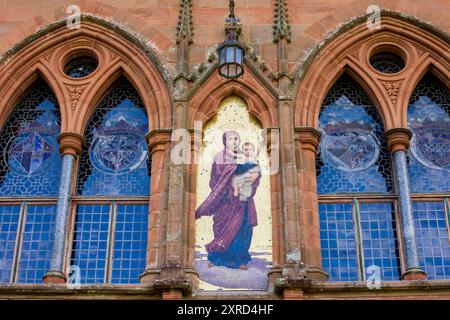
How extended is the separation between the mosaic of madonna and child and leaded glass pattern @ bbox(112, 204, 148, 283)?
0.92m

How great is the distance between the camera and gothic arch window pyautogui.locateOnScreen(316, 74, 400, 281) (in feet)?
44.0

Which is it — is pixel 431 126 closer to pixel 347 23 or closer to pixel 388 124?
pixel 388 124

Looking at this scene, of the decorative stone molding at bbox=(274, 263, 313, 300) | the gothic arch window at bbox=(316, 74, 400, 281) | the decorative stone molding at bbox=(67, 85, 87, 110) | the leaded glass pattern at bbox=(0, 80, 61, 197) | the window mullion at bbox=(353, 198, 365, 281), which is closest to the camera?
the decorative stone molding at bbox=(274, 263, 313, 300)

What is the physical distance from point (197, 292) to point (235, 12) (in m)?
5.26

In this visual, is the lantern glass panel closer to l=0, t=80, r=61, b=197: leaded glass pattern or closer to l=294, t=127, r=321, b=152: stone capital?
l=294, t=127, r=321, b=152: stone capital

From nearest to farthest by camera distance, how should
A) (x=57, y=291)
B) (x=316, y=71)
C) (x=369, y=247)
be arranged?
(x=57, y=291), (x=369, y=247), (x=316, y=71)

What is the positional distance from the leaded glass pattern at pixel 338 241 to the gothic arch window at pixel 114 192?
9.28ft

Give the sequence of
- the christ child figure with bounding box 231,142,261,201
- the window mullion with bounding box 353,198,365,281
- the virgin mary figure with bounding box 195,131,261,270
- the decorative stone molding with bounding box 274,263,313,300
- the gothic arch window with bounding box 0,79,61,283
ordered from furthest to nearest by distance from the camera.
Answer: the christ child figure with bounding box 231,142,261,201 → the gothic arch window with bounding box 0,79,61,283 → the window mullion with bounding box 353,198,365,281 → the virgin mary figure with bounding box 195,131,261,270 → the decorative stone molding with bounding box 274,263,313,300

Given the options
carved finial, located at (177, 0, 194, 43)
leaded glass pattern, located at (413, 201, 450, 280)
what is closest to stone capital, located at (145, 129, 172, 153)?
carved finial, located at (177, 0, 194, 43)

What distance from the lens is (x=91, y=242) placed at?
13641mm

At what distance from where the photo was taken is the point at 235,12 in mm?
15305

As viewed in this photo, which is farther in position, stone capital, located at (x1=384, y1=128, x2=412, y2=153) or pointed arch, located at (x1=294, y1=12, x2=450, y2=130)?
pointed arch, located at (x1=294, y1=12, x2=450, y2=130)

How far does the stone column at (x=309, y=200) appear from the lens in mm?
12977
